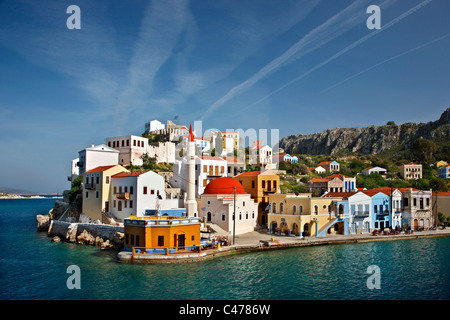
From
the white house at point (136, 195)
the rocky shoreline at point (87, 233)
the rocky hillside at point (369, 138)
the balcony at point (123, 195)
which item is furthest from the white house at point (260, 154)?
the rocky hillside at point (369, 138)

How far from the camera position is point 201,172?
150 ft

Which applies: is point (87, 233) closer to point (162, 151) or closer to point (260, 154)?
point (162, 151)

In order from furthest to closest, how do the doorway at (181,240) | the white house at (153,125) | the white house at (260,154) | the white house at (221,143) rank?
1. the white house at (153,125)
2. the white house at (260,154)
3. the white house at (221,143)
4. the doorway at (181,240)

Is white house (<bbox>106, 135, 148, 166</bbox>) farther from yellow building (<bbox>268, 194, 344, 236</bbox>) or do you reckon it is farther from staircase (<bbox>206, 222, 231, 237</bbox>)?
yellow building (<bbox>268, 194, 344, 236</bbox>)

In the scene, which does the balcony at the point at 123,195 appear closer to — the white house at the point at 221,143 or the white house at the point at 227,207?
the white house at the point at 227,207

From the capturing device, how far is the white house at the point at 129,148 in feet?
178

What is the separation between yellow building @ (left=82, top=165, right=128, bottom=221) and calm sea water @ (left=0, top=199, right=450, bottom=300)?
25.1 feet

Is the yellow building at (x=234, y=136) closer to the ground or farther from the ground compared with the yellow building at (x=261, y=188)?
farther from the ground

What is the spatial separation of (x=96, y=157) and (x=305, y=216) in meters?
29.2

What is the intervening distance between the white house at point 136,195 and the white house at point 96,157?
9.21 m

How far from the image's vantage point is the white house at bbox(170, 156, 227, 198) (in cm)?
4519

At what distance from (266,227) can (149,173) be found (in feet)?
49.4

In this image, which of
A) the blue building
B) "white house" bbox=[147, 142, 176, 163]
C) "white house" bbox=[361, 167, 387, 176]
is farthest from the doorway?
"white house" bbox=[361, 167, 387, 176]

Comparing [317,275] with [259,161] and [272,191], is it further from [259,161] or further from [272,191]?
[259,161]
